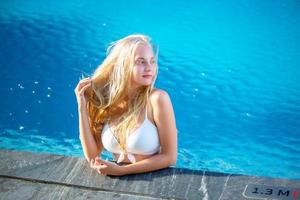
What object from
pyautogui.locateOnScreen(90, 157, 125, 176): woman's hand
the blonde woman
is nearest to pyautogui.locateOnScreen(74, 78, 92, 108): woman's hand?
the blonde woman

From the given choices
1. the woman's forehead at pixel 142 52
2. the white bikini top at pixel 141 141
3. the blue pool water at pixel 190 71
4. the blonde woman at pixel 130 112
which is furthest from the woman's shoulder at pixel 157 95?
the blue pool water at pixel 190 71

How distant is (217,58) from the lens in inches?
317

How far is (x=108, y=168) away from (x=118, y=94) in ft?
1.70

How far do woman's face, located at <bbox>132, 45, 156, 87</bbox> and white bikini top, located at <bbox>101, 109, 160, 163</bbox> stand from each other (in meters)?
0.25

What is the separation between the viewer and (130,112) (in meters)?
3.41

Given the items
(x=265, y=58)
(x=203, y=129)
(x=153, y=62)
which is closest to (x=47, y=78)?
(x=203, y=129)

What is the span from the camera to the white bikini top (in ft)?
10.9

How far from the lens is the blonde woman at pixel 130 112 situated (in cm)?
329

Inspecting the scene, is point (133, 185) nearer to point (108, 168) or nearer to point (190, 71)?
point (108, 168)

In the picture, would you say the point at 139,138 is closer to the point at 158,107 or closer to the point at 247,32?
the point at 158,107

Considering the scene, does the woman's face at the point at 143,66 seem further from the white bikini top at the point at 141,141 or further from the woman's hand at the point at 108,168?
the woman's hand at the point at 108,168

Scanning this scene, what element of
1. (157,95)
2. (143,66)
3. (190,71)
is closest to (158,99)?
(157,95)

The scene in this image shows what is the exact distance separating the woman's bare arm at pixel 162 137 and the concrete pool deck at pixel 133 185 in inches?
2.4

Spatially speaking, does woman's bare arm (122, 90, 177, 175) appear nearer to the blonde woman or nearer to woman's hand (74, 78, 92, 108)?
the blonde woman
